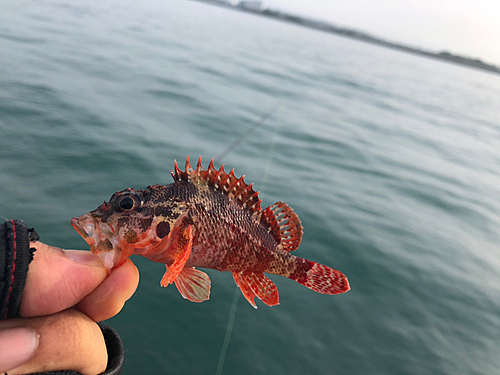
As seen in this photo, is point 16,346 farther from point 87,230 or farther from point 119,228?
point 119,228

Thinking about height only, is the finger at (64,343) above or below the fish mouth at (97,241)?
below

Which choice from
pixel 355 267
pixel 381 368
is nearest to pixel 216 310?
pixel 381 368

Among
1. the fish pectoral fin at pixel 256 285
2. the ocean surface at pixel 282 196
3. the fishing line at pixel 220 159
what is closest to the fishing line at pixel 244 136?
the fishing line at pixel 220 159

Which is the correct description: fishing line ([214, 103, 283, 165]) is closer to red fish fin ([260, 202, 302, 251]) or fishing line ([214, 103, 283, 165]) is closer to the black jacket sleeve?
red fish fin ([260, 202, 302, 251])

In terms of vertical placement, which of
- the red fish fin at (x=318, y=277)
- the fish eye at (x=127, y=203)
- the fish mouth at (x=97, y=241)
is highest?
the fish eye at (x=127, y=203)

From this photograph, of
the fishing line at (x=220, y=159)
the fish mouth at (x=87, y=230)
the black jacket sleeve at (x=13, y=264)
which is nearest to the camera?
the black jacket sleeve at (x=13, y=264)

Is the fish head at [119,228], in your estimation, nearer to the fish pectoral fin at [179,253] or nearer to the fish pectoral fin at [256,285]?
the fish pectoral fin at [179,253]

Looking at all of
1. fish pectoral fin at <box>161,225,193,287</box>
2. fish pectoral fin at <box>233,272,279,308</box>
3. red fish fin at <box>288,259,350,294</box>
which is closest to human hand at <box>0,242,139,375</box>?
fish pectoral fin at <box>161,225,193,287</box>
